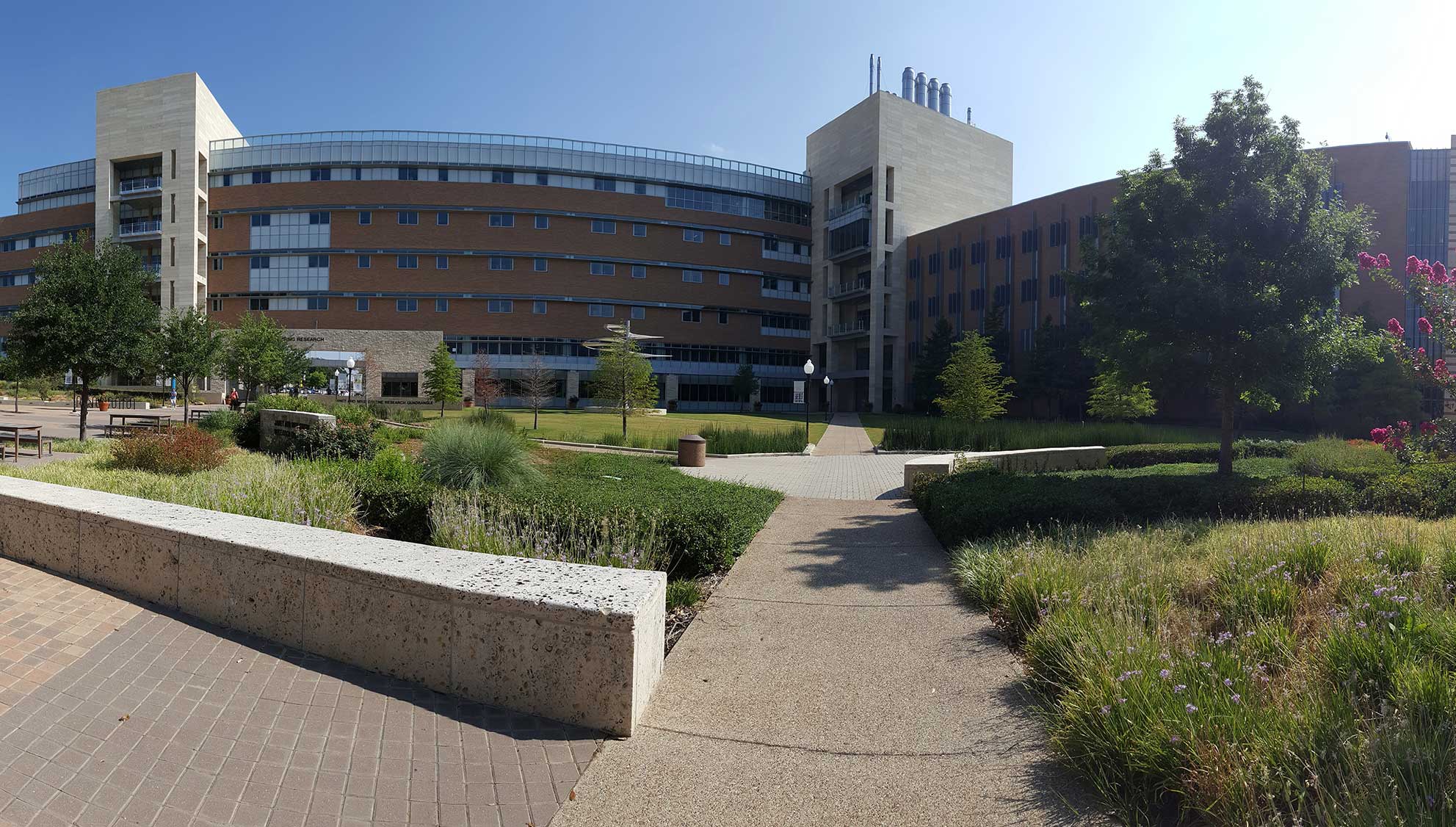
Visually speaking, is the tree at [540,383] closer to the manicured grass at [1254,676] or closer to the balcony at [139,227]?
the balcony at [139,227]

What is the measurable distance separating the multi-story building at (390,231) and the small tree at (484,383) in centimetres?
188

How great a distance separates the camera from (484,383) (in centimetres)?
4731

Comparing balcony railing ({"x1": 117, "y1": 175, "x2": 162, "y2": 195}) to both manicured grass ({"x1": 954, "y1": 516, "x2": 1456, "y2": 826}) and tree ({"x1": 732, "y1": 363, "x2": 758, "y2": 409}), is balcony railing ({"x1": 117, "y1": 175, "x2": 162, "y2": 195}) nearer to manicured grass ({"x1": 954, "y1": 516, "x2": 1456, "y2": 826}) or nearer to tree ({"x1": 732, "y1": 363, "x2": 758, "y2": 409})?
tree ({"x1": 732, "y1": 363, "x2": 758, "y2": 409})

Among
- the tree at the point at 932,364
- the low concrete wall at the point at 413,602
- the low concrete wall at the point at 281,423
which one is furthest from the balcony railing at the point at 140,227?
the low concrete wall at the point at 413,602

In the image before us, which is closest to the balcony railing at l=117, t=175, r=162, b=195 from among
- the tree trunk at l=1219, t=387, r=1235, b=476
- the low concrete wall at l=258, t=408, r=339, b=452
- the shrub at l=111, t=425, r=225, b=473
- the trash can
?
the low concrete wall at l=258, t=408, r=339, b=452

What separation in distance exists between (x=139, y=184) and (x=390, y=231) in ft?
74.0

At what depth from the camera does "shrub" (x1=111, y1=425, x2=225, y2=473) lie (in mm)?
11875

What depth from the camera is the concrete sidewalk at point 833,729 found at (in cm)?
299

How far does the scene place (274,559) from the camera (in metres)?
4.39

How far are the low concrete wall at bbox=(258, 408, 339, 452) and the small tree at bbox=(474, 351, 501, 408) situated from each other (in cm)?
2244

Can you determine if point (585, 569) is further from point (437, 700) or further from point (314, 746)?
point (314, 746)

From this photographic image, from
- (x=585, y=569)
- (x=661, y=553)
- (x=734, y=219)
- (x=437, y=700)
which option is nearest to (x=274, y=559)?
(x=437, y=700)

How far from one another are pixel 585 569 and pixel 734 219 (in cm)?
6910

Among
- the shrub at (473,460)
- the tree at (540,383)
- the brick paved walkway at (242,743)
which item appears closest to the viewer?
the brick paved walkway at (242,743)
